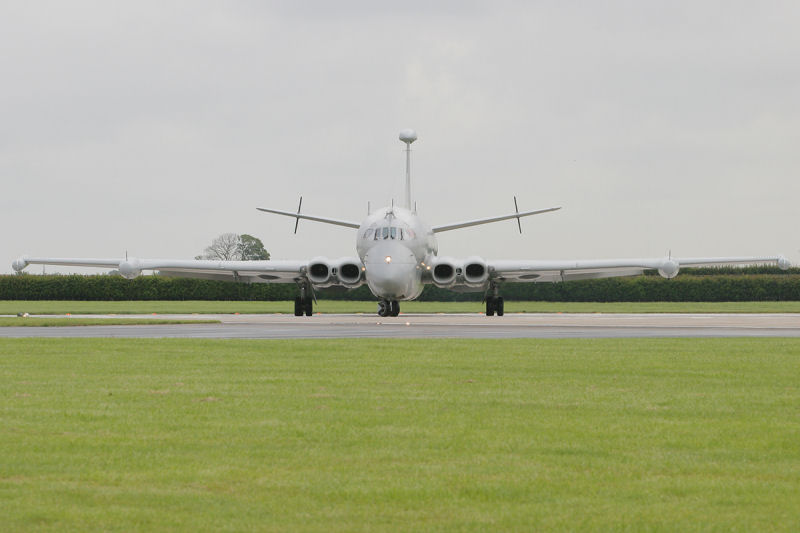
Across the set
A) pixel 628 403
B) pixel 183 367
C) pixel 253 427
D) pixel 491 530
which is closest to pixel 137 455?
pixel 253 427

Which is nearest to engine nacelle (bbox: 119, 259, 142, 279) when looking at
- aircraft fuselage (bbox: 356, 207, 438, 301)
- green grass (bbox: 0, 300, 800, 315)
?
green grass (bbox: 0, 300, 800, 315)

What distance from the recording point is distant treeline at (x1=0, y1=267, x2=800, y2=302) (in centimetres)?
6681

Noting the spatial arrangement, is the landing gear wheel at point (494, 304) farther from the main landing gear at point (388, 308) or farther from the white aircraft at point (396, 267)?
the main landing gear at point (388, 308)

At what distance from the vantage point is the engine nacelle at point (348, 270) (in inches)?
1575

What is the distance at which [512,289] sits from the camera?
6650 cm

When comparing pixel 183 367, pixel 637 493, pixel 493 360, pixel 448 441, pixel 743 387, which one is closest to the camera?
pixel 637 493

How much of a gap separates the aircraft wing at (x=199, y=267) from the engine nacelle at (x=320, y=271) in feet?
2.00

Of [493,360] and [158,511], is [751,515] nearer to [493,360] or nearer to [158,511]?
[158,511]

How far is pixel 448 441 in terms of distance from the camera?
8297 millimetres

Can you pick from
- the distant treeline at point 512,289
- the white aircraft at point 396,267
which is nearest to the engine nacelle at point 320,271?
the white aircraft at point 396,267

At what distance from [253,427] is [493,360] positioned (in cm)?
726

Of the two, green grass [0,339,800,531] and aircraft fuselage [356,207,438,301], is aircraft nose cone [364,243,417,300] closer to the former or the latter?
aircraft fuselage [356,207,438,301]

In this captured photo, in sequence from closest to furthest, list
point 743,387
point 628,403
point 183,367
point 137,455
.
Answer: point 137,455, point 628,403, point 743,387, point 183,367

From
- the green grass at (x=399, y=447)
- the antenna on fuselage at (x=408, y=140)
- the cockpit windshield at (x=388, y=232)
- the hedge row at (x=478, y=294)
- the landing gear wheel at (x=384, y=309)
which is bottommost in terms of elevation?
the green grass at (x=399, y=447)
